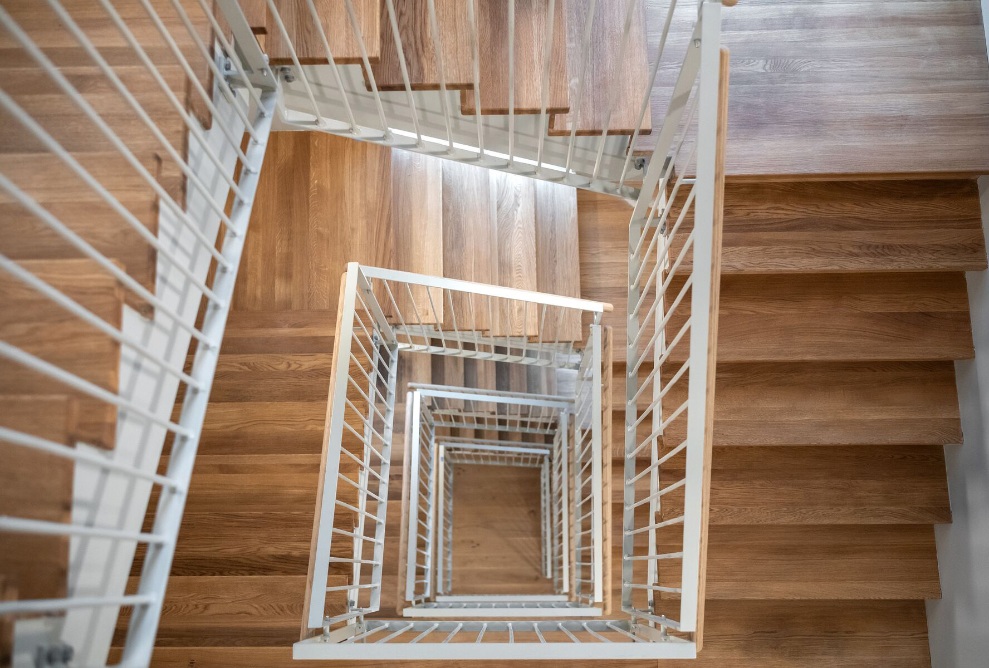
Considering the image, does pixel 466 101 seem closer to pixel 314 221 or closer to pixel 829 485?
pixel 314 221

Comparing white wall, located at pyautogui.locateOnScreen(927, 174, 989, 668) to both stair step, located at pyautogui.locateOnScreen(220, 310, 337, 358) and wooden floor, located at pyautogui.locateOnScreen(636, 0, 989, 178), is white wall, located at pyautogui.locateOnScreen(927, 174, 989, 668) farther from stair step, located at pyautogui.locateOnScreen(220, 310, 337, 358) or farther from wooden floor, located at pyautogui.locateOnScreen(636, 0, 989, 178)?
stair step, located at pyautogui.locateOnScreen(220, 310, 337, 358)

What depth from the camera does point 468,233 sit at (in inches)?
142

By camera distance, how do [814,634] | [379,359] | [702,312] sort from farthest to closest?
[379,359]
[814,634]
[702,312]

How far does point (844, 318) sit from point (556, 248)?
4.89 feet

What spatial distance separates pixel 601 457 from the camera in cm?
265

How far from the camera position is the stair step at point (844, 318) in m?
2.42

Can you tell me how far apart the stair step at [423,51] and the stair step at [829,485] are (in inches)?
63.4

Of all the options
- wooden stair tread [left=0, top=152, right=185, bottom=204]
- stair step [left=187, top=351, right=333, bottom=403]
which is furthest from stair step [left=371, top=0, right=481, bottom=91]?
stair step [left=187, top=351, right=333, bottom=403]

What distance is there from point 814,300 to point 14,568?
7.82 feet

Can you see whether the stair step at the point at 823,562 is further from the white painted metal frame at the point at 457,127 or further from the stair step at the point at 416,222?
the stair step at the point at 416,222

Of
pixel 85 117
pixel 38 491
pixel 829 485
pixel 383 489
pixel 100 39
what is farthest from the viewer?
pixel 383 489

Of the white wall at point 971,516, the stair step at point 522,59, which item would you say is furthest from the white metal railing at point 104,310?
the white wall at point 971,516

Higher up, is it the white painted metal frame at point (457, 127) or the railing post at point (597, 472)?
the white painted metal frame at point (457, 127)

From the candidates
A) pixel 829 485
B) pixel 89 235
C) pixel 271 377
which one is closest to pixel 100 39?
pixel 89 235
